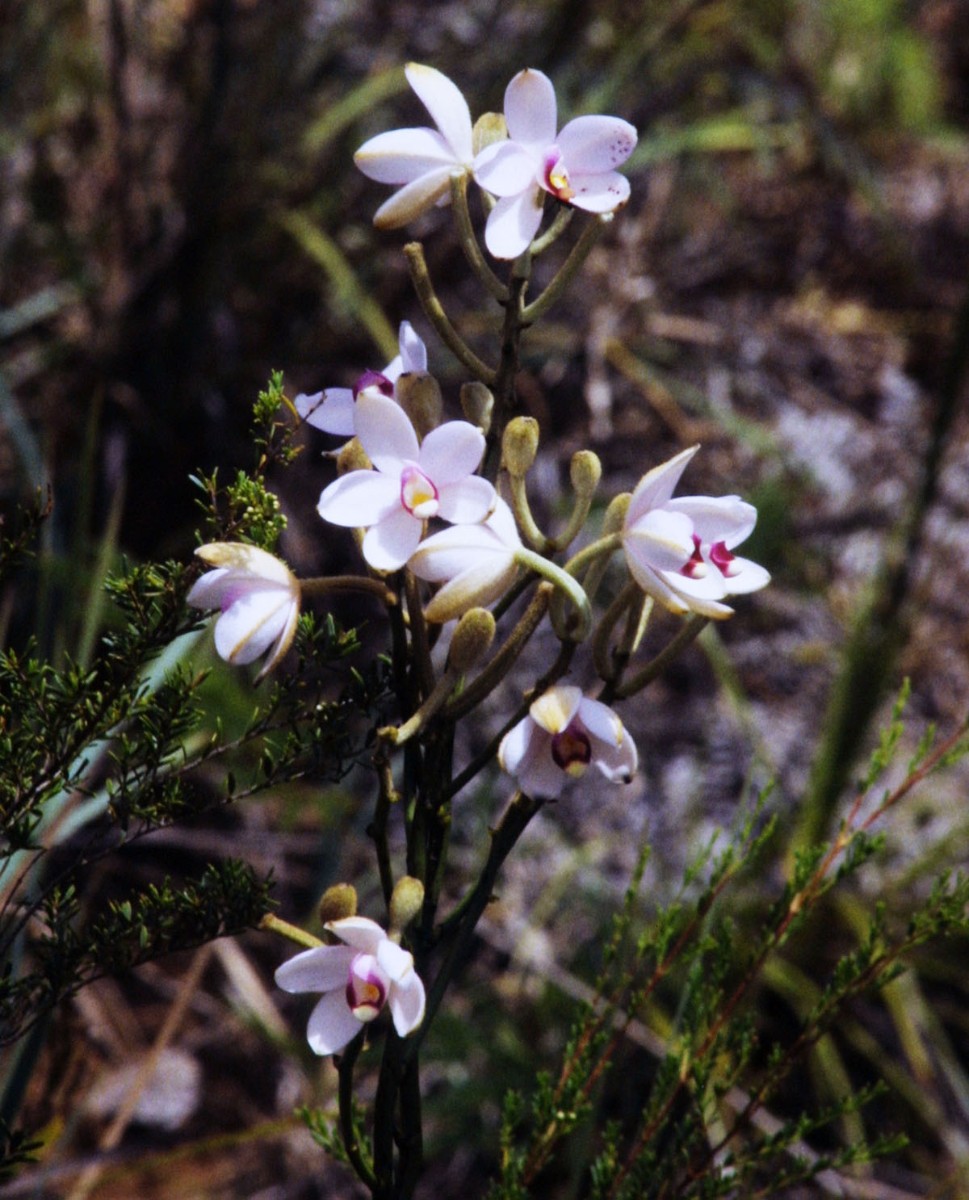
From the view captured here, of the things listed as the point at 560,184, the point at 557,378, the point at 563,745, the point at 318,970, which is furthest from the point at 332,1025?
the point at 557,378

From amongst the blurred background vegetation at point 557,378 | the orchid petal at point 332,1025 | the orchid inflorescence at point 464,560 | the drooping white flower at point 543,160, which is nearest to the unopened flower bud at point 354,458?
the orchid inflorescence at point 464,560

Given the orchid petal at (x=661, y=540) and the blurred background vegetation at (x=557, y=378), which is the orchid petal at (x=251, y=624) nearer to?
the orchid petal at (x=661, y=540)

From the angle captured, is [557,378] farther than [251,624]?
Yes

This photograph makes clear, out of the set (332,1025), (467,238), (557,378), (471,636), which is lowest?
(557,378)

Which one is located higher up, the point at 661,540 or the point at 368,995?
the point at 661,540

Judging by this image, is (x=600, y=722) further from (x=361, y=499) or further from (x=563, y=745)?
(x=361, y=499)

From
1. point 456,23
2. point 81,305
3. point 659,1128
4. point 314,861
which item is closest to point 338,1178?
point 314,861

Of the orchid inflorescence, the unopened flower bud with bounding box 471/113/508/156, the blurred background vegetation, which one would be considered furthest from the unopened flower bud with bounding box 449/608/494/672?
the blurred background vegetation
